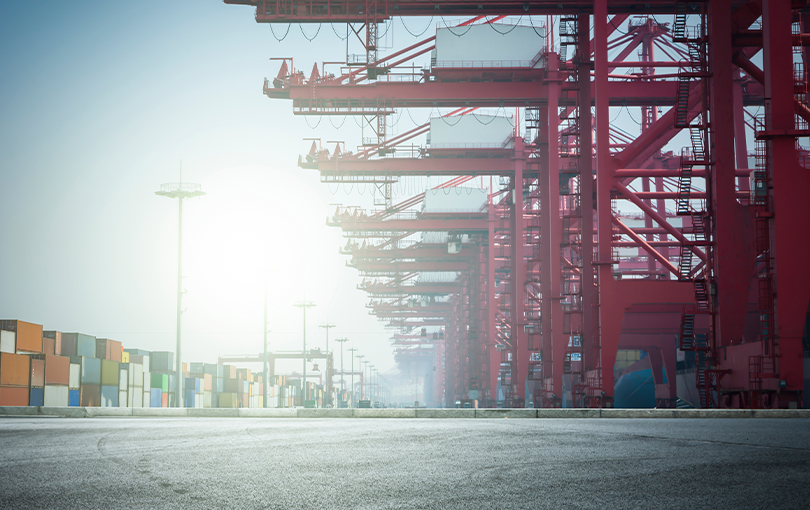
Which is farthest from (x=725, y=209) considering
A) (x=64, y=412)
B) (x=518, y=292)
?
(x=518, y=292)

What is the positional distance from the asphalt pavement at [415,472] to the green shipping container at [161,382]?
37015mm

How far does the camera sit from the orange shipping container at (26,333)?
30.2m

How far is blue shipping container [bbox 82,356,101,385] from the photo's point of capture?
114ft

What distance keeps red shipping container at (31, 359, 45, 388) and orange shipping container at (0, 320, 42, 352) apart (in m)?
0.76

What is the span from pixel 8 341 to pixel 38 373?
2.02 metres

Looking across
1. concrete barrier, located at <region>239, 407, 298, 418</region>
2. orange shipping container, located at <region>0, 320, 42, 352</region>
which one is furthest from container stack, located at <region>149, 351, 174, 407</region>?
concrete barrier, located at <region>239, 407, 298, 418</region>

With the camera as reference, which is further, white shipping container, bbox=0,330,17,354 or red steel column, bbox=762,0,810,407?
white shipping container, bbox=0,330,17,354

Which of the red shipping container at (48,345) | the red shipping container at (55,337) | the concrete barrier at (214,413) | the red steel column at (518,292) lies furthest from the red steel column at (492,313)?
the concrete barrier at (214,413)

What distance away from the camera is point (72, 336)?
36219 millimetres

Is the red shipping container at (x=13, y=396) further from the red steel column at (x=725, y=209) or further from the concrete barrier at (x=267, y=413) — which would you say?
the red steel column at (x=725, y=209)

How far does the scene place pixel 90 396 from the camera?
3481 cm

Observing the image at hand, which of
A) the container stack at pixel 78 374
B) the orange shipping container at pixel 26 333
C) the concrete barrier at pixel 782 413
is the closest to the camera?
the concrete barrier at pixel 782 413

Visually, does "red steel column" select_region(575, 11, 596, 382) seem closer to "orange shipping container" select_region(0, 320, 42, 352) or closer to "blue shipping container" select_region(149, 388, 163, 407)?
"orange shipping container" select_region(0, 320, 42, 352)

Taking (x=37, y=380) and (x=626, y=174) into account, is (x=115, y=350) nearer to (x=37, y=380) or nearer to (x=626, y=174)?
(x=37, y=380)
